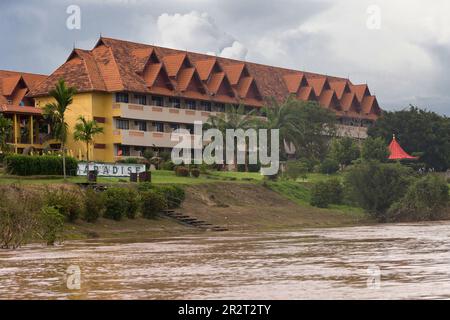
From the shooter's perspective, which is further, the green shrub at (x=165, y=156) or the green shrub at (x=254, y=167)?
the green shrub at (x=254, y=167)

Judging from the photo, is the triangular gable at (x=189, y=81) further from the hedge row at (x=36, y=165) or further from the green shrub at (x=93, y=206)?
the green shrub at (x=93, y=206)

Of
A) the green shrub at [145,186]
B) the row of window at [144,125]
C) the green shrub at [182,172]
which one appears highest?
the row of window at [144,125]

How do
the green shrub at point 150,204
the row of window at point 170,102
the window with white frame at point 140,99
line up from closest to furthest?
the green shrub at point 150,204, the row of window at point 170,102, the window with white frame at point 140,99

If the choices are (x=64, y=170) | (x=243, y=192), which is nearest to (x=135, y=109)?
(x=243, y=192)

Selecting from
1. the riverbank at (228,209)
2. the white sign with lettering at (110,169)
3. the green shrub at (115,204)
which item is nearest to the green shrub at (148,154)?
the riverbank at (228,209)

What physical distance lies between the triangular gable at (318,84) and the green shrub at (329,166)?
1471 centimetres

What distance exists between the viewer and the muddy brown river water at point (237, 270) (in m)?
20.0

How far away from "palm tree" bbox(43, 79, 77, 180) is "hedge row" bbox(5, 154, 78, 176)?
9.88 m

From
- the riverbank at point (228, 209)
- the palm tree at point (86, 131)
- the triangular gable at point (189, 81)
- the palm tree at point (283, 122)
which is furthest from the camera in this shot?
the triangular gable at point (189, 81)

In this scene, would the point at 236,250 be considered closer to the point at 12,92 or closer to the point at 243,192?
the point at 243,192

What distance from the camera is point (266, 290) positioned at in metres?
20.3

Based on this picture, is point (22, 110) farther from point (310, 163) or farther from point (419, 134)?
point (419, 134)

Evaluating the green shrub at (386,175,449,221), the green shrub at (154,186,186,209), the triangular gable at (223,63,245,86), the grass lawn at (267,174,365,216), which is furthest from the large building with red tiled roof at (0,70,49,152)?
the green shrub at (386,175,449,221)

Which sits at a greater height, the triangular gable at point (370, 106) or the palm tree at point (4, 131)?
the triangular gable at point (370, 106)
